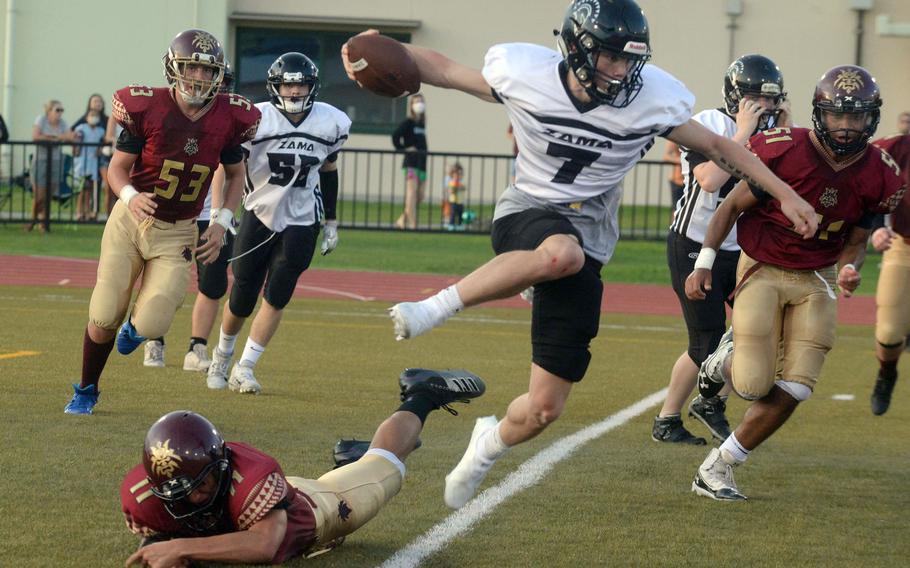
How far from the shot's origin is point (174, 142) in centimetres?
723

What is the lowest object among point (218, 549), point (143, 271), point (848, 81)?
point (218, 549)

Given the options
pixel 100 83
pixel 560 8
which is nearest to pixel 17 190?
pixel 100 83

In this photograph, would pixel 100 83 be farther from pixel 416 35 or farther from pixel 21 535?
pixel 21 535

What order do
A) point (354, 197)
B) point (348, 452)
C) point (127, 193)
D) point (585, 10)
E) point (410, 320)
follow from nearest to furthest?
point (410, 320) → point (585, 10) → point (348, 452) → point (127, 193) → point (354, 197)

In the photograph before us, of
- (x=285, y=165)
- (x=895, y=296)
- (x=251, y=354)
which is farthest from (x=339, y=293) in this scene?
(x=895, y=296)

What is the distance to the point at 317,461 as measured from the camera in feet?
20.6

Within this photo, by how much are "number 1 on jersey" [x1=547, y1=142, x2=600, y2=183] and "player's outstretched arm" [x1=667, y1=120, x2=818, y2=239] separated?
0.34 metres

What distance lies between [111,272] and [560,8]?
1808cm

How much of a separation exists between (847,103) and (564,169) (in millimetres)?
1390

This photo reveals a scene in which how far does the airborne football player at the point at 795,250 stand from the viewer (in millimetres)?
5914

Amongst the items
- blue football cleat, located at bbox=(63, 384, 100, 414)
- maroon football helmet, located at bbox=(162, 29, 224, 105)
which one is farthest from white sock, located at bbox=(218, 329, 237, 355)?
maroon football helmet, located at bbox=(162, 29, 224, 105)

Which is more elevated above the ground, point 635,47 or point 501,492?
point 635,47

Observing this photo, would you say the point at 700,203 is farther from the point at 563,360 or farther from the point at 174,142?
the point at 174,142

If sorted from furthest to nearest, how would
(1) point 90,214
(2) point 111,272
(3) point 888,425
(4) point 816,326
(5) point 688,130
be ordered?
(1) point 90,214, (3) point 888,425, (2) point 111,272, (4) point 816,326, (5) point 688,130
